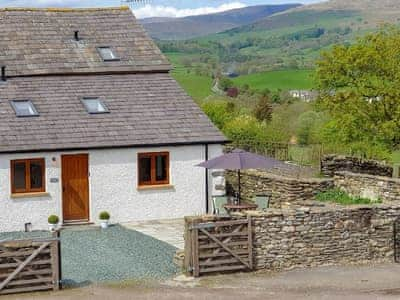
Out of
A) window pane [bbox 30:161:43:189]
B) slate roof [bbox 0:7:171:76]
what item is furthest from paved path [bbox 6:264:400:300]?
slate roof [bbox 0:7:171:76]

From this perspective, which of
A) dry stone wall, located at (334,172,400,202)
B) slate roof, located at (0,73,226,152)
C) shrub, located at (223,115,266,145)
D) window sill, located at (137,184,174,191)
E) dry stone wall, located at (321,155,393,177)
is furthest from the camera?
shrub, located at (223,115,266,145)

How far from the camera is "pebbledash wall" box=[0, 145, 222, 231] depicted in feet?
85.1

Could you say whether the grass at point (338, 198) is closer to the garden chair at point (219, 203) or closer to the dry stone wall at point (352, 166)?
the garden chair at point (219, 203)

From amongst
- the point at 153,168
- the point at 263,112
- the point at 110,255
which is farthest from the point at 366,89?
the point at 263,112

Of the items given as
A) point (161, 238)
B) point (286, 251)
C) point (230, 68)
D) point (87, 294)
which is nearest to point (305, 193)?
point (161, 238)

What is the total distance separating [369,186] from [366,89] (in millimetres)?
6598

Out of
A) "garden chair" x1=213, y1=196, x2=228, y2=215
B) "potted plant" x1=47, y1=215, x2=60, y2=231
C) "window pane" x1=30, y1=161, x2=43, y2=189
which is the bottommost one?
"potted plant" x1=47, y1=215, x2=60, y2=231

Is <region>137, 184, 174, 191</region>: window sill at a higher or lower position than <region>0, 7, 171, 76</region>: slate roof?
A: lower

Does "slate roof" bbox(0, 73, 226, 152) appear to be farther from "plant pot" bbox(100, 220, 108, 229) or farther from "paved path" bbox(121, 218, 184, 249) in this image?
"paved path" bbox(121, 218, 184, 249)

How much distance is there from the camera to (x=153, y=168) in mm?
27516

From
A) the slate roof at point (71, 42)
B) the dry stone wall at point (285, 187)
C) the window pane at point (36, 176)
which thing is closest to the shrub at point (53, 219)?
the window pane at point (36, 176)

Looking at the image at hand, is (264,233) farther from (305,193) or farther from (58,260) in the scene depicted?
(305,193)

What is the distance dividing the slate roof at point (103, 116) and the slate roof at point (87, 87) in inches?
1.2

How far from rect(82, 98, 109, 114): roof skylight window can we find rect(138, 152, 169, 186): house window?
6.63ft
